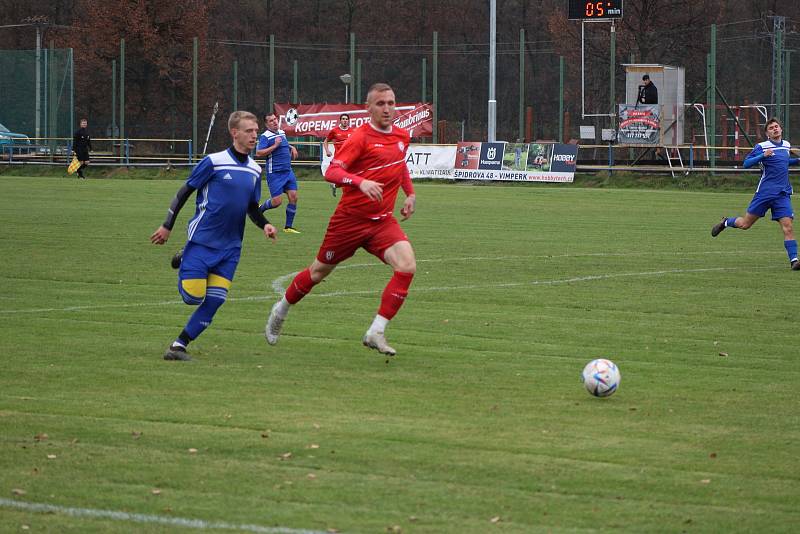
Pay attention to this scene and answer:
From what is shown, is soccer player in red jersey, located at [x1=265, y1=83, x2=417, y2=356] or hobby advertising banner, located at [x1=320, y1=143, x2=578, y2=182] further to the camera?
hobby advertising banner, located at [x1=320, y1=143, x2=578, y2=182]

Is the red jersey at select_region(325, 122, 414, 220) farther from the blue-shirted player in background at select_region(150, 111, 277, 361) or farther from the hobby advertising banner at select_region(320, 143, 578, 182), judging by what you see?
the hobby advertising banner at select_region(320, 143, 578, 182)

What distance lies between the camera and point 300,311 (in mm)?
12039

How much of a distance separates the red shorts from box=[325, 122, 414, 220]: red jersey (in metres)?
0.06

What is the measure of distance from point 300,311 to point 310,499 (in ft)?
21.1

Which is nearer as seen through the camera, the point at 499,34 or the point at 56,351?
the point at 56,351

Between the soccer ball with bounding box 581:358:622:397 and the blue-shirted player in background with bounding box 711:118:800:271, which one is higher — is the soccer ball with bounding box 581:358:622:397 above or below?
below

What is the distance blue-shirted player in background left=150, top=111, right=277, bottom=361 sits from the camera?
9.34m

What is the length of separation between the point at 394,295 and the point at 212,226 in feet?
4.97

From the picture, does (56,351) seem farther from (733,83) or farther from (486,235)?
(733,83)

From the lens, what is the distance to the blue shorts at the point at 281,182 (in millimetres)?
21625

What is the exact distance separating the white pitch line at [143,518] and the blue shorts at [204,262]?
12.6ft

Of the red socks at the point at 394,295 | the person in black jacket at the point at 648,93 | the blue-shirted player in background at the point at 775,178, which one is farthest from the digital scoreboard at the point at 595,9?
the red socks at the point at 394,295

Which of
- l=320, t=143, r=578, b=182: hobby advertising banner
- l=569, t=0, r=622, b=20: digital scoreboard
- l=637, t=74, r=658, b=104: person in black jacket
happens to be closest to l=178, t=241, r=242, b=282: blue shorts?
l=320, t=143, r=578, b=182: hobby advertising banner

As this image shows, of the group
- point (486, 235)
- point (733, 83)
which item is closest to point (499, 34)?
point (733, 83)
